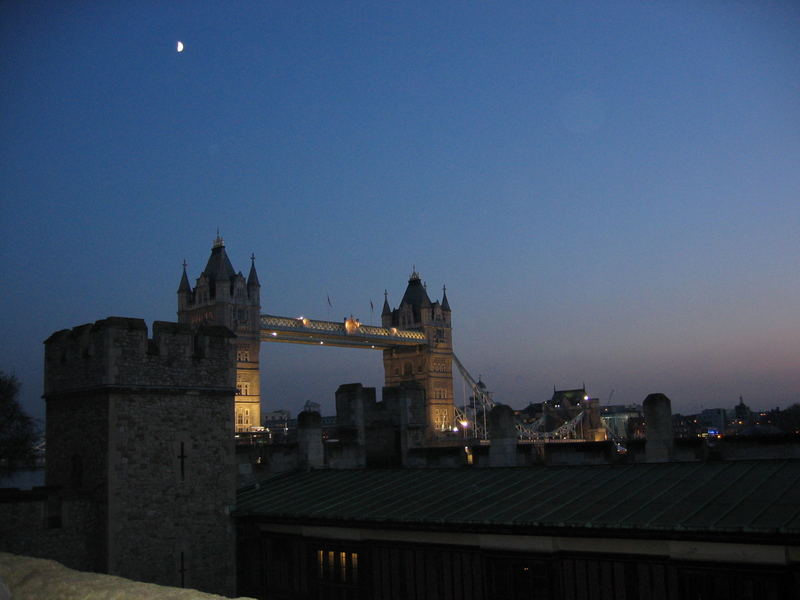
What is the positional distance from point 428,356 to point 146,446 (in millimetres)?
107135

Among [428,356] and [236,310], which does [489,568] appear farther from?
[428,356]

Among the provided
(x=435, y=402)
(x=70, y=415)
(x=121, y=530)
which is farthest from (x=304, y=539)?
(x=435, y=402)

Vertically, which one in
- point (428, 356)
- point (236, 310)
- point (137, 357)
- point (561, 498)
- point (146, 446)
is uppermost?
point (236, 310)

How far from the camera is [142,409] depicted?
15383mm

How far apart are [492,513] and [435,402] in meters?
108

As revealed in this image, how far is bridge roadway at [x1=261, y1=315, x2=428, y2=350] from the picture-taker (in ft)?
308

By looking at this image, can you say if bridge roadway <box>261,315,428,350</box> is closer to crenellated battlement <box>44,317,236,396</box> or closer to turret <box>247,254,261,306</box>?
turret <box>247,254,261,306</box>

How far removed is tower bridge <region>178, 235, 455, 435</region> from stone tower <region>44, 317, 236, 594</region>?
60994 millimetres

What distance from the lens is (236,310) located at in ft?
302

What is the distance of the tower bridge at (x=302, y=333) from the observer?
90.2m

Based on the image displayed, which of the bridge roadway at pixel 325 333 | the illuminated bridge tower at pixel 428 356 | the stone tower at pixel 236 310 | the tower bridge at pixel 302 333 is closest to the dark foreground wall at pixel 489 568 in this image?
the tower bridge at pixel 302 333

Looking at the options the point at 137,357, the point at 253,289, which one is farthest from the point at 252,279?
the point at 137,357

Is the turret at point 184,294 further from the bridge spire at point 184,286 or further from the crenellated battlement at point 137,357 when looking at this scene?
the crenellated battlement at point 137,357

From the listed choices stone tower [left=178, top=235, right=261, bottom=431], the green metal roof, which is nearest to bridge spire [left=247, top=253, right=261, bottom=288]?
stone tower [left=178, top=235, right=261, bottom=431]
